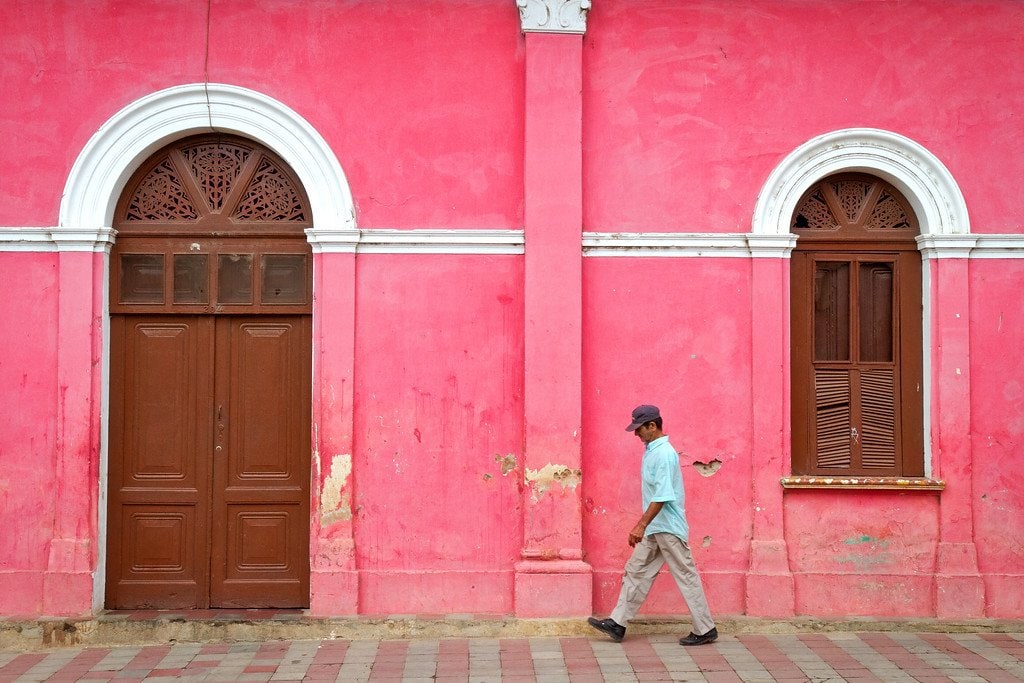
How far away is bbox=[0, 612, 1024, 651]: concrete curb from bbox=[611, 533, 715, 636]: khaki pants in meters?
0.34

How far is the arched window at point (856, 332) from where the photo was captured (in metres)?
6.45

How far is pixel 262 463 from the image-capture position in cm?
→ 634

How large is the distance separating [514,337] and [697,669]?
2.44 meters

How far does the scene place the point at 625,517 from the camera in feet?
20.5

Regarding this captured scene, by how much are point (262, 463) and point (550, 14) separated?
371 cm

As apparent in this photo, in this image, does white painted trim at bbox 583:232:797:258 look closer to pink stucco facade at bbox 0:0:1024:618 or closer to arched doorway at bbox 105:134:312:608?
pink stucco facade at bbox 0:0:1024:618

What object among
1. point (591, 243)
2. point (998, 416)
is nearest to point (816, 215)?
point (591, 243)

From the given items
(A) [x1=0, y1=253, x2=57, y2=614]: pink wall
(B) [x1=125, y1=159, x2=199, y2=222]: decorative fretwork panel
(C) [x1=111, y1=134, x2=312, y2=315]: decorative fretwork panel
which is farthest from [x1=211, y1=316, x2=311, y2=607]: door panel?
(A) [x1=0, y1=253, x2=57, y2=614]: pink wall

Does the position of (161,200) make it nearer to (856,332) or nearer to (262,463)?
(262,463)

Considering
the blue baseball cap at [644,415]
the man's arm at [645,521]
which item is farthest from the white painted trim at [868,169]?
the man's arm at [645,521]

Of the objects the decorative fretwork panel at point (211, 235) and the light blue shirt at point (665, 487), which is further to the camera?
the decorative fretwork panel at point (211, 235)

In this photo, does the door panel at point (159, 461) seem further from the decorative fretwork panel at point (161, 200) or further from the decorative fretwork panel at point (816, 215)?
the decorative fretwork panel at point (816, 215)

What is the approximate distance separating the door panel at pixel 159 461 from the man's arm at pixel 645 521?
2.97 m

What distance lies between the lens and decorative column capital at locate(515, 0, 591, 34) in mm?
6184
